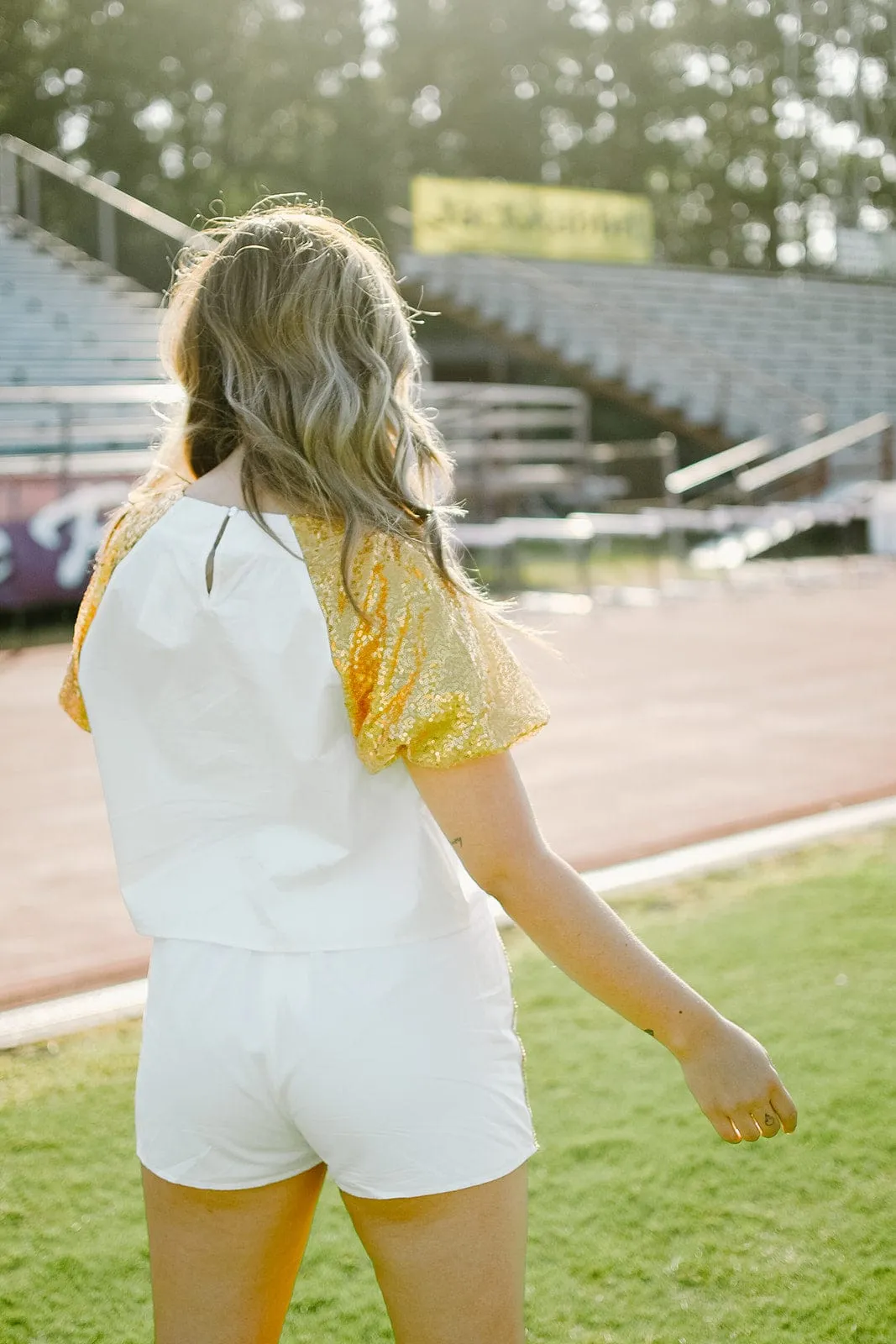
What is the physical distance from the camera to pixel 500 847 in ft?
5.13

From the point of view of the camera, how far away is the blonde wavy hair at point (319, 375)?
61.8 inches

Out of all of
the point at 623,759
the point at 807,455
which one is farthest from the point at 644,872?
the point at 807,455

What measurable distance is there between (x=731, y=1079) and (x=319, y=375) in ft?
2.99

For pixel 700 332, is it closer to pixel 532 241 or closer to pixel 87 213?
pixel 532 241

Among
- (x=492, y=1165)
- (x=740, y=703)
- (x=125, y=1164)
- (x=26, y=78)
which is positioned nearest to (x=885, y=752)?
(x=740, y=703)

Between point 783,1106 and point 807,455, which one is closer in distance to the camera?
point 783,1106

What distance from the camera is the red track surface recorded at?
202 inches

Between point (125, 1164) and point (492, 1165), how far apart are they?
1.94 metres

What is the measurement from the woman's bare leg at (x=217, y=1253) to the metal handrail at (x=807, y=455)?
17.8 meters

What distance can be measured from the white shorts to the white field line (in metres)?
2.09

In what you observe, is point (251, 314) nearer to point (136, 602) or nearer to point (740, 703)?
point (136, 602)

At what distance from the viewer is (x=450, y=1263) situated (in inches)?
61.9

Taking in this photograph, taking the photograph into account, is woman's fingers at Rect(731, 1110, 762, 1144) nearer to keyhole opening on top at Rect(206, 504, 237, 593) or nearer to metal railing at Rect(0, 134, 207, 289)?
keyhole opening on top at Rect(206, 504, 237, 593)

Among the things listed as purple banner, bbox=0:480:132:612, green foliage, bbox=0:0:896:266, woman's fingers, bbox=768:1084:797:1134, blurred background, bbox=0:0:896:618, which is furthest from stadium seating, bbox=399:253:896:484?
woman's fingers, bbox=768:1084:797:1134
